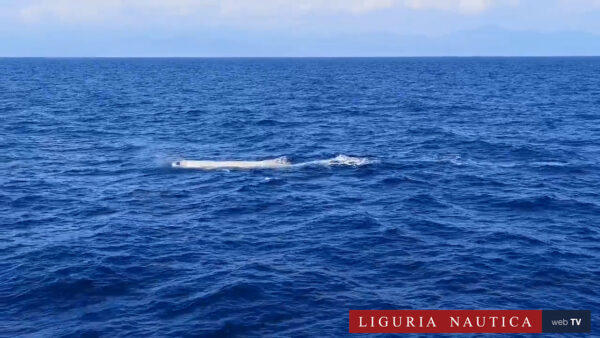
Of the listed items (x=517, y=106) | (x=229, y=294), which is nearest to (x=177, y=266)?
(x=229, y=294)

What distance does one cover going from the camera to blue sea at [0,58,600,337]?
3005 cm

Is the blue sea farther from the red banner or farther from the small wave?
the red banner

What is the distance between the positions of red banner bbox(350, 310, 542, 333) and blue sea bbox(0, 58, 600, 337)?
0.70 m

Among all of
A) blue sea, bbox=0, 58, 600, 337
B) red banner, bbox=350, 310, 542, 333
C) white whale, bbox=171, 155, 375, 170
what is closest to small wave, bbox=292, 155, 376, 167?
white whale, bbox=171, 155, 375, 170

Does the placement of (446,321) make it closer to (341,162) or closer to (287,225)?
(287,225)

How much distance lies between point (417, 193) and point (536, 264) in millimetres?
16864

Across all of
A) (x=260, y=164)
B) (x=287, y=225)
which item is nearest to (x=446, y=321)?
(x=287, y=225)

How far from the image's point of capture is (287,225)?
4331 centimetres

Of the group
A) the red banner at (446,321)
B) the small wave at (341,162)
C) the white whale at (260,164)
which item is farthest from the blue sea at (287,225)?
the red banner at (446,321)

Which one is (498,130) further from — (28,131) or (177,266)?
(28,131)

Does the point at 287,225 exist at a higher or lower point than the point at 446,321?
higher

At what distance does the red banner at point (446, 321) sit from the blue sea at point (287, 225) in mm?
699

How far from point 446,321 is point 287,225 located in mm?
17451

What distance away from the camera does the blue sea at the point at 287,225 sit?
30.0 meters
